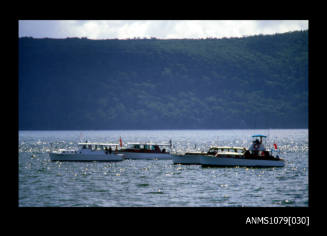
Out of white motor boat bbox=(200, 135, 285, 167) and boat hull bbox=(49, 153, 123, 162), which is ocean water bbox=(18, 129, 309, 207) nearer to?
white motor boat bbox=(200, 135, 285, 167)

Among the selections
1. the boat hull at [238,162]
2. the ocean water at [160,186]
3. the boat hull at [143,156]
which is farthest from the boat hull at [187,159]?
the boat hull at [143,156]

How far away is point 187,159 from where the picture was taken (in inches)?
3408

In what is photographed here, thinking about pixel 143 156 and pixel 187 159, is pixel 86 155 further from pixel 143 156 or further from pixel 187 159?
pixel 187 159

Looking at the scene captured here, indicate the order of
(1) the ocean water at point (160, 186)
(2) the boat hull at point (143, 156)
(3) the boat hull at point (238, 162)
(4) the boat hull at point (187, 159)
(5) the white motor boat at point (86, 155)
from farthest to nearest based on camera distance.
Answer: (2) the boat hull at point (143, 156) → (5) the white motor boat at point (86, 155) → (4) the boat hull at point (187, 159) → (3) the boat hull at point (238, 162) → (1) the ocean water at point (160, 186)

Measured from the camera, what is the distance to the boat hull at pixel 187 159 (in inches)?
3386

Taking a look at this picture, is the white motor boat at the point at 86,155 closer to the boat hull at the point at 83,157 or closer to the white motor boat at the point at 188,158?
the boat hull at the point at 83,157

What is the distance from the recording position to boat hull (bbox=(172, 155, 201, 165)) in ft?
282

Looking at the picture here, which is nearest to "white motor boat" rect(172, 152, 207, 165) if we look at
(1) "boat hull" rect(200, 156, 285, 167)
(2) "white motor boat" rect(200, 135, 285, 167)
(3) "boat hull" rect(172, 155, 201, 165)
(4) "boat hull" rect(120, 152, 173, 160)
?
(3) "boat hull" rect(172, 155, 201, 165)

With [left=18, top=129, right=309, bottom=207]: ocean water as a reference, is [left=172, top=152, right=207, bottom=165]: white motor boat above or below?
above
